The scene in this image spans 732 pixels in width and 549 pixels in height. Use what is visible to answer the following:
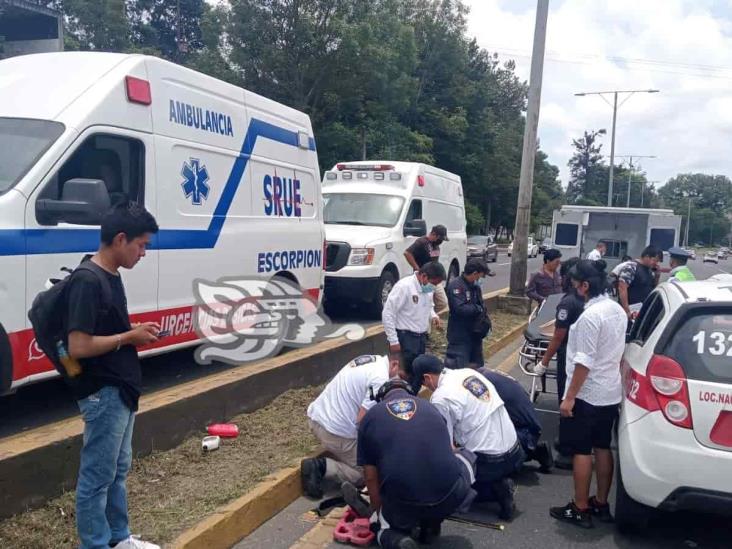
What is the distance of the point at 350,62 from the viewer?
26250 mm

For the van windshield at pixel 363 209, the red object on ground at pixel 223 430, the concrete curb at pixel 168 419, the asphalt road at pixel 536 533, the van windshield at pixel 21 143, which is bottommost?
the asphalt road at pixel 536 533

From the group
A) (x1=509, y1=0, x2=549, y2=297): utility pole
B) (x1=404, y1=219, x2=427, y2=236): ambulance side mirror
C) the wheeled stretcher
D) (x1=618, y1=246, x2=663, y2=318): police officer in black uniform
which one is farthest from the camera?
→ (x1=509, y1=0, x2=549, y2=297): utility pole

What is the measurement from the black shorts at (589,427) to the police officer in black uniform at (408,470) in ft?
2.96

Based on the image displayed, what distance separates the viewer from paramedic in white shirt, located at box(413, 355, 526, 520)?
4.59 m

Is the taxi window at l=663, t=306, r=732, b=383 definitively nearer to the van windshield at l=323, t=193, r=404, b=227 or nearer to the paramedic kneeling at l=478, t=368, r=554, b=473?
the paramedic kneeling at l=478, t=368, r=554, b=473

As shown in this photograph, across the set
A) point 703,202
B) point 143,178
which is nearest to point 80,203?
point 143,178

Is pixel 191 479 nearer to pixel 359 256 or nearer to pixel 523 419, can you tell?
pixel 523 419

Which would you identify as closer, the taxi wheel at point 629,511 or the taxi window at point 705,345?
the taxi window at point 705,345

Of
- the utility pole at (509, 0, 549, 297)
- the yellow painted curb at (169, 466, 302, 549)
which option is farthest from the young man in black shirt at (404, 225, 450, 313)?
the utility pole at (509, 0, 549, 297)

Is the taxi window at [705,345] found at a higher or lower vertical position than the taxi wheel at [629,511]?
higher

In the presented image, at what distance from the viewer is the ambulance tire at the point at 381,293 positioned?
1077 cm

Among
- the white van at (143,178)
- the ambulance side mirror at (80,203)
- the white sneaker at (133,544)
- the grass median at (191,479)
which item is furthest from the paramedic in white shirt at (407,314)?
the white sneaker at (133,544)

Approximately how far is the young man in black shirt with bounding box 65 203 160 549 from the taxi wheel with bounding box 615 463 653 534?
2.75 metres

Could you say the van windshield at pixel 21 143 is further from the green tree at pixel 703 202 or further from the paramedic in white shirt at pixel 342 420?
the green tree at pixel 703 202
